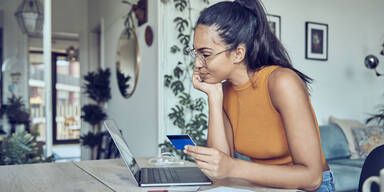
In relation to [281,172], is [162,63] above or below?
above

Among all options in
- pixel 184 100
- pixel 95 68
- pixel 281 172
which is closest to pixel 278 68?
pixel 281 172

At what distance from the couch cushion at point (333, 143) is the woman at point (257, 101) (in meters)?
2.72

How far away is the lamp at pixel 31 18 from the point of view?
3568 mm

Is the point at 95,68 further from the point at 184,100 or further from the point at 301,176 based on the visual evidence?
the point at 301,176

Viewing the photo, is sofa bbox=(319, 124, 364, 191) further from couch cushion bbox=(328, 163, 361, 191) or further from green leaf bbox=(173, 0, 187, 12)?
green leaf bbox=(173, 0, 187, 12)

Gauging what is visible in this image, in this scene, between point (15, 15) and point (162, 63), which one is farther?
point (15, 15)

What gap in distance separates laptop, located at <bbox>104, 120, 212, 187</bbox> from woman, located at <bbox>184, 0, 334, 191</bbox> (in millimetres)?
180

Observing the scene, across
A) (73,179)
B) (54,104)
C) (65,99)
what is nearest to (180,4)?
(73,179)

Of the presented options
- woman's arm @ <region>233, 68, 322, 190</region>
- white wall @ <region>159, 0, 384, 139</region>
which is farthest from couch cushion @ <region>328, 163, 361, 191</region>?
woman's arm @ <region>233, 68, 322, 190</region>

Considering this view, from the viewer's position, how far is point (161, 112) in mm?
3342

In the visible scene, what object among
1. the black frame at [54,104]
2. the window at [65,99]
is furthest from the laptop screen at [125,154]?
the black frame at [54,104]

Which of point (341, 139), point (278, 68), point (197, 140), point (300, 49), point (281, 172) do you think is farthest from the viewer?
point (300, 49)

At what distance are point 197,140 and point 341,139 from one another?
174cm

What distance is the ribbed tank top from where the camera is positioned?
49.0 inches
